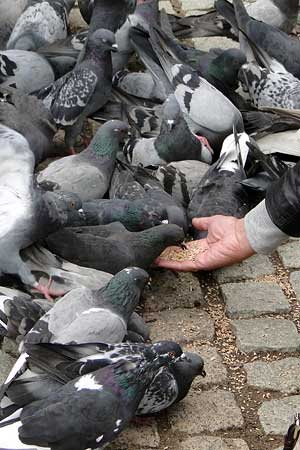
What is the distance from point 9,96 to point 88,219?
4.53 ft

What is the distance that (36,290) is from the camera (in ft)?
17.4

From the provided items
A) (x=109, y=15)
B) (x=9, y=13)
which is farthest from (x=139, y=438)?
(x=9, y=13)

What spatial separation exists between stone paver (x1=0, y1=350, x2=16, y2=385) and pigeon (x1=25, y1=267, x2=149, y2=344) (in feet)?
0.92

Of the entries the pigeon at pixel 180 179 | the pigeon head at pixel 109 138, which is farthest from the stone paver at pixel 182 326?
the pigeon head at pixel 109 138

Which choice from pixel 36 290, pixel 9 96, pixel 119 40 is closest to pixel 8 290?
pixel 36 290

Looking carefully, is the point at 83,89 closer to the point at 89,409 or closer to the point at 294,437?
the point at 89,409

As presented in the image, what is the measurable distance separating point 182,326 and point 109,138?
1806mm

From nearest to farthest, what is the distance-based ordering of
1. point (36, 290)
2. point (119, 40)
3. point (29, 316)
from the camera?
point (29, 316)
point (36, 290)
point (119, 40)

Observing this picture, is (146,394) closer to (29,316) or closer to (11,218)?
(29,316)

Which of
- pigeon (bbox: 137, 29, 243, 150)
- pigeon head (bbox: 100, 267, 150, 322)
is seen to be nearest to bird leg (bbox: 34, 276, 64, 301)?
pigeon head (bbox: 100, 267, 150, 322)

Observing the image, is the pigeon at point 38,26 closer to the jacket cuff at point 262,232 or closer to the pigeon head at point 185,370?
the jacket cuff at point 262,232

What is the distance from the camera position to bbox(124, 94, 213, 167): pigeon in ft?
21.9

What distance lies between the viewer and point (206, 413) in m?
4.60

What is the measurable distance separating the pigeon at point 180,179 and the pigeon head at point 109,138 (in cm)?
36
